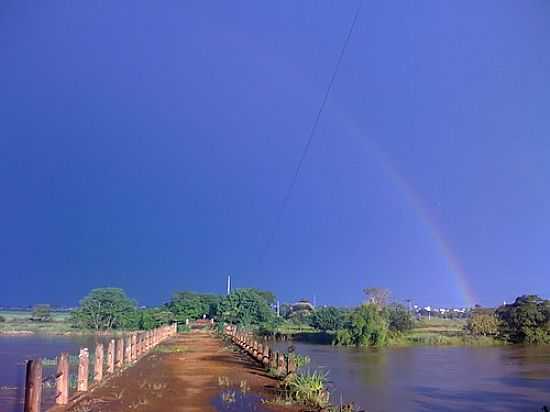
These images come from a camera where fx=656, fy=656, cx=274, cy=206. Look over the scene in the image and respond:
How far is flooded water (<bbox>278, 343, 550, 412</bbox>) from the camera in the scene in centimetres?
3297

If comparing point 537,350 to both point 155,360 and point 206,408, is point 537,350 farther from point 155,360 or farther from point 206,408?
point 206,408

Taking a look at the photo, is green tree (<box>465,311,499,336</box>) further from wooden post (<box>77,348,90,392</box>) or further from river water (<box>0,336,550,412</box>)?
wooden post (<box>77,348,90,392</box>)

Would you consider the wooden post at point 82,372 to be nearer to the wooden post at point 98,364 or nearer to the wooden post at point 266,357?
the wooden post at point 98,364

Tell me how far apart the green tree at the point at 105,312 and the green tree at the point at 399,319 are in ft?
115

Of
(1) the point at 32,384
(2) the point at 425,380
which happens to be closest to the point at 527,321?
(2) the point at 425,380

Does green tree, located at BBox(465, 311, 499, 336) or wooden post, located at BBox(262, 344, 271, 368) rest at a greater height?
green tree, located at BBox(465, 311, 499, 336)

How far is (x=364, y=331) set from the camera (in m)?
84.1

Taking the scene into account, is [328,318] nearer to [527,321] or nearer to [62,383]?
[527,321]

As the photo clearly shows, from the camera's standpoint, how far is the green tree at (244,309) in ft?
291

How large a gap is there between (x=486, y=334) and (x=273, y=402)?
89.0 meters

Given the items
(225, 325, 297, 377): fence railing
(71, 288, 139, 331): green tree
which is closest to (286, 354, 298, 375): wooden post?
(225, 325, 297, 377): fence railing

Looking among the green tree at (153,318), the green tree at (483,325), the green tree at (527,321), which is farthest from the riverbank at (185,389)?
the green tree at (483,325)

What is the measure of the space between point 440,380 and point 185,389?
3210cm

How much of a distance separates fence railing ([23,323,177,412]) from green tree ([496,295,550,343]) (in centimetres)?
7174
